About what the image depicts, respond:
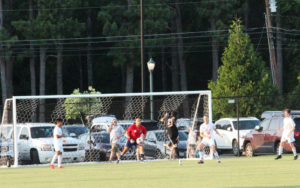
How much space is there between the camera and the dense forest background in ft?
215

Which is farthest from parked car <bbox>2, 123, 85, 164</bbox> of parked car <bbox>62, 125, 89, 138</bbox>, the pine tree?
the pine tree

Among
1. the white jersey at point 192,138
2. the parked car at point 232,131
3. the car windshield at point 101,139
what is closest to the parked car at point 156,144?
the white jersey at point 192,138

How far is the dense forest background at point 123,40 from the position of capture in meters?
65.6

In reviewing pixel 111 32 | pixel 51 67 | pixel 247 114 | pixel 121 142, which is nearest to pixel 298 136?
pixel 121 142

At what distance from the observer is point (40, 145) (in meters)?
31.0

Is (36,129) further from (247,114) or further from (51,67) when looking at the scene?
(51,67)

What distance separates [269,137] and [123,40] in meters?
35.7

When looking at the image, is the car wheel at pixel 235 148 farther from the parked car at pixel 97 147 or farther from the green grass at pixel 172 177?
the green grass at pixel 172 177

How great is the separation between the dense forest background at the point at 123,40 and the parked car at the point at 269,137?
1080 inches

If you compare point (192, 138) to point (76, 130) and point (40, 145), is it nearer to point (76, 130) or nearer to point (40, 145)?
point (76, 130)

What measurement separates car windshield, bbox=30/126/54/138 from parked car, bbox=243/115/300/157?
8.48 meters

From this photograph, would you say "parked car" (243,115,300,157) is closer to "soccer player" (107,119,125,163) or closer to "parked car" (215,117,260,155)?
"parked car" (215,117,260,155)

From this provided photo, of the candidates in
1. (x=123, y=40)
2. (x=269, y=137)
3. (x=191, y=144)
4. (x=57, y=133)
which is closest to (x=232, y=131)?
(x=269, y=137)

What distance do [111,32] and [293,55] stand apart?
17.5 meters
